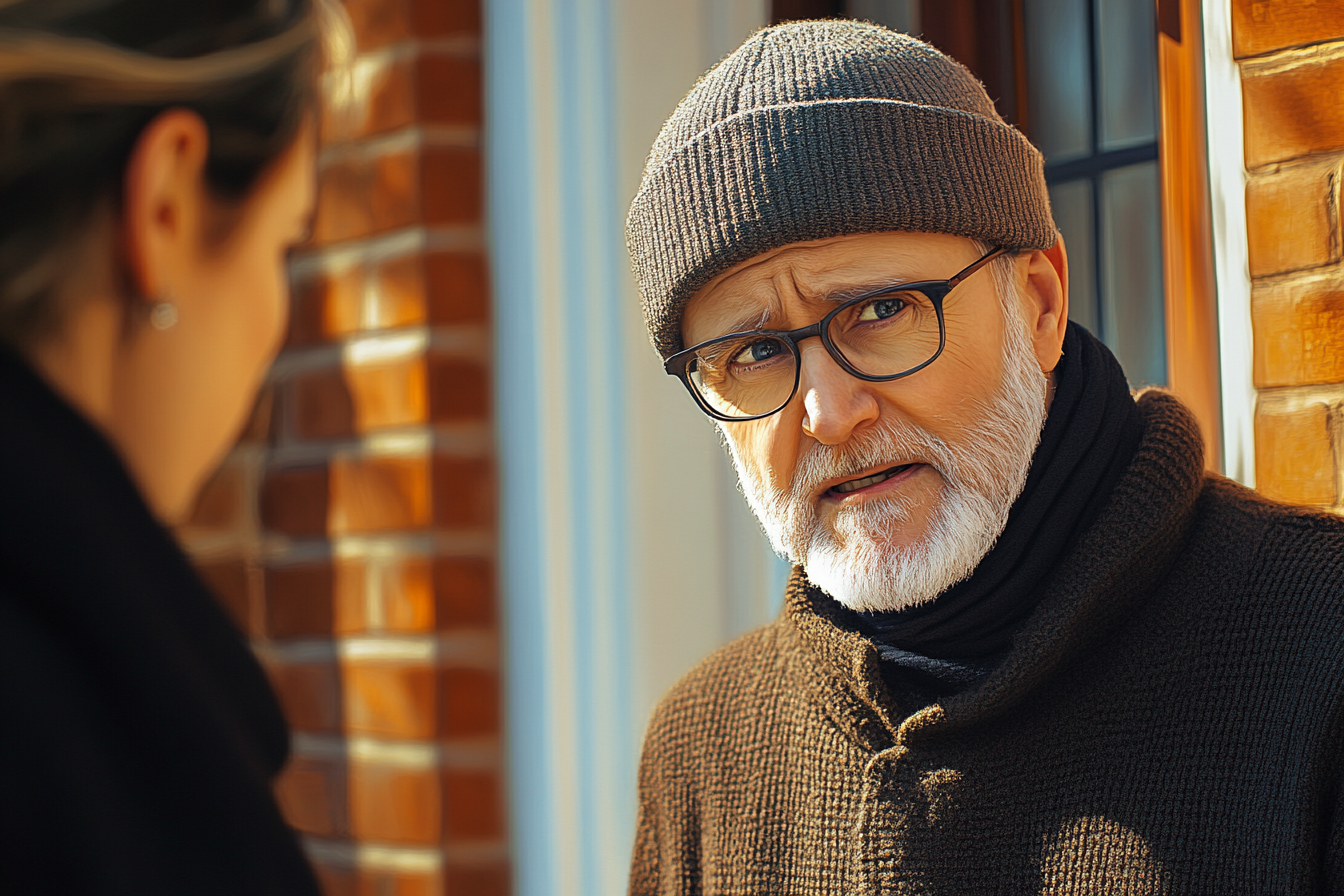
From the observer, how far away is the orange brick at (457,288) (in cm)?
130

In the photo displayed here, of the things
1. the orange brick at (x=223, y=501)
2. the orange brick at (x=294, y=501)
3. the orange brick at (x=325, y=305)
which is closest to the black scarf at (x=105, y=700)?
the orange brick at (x=223, y=501)

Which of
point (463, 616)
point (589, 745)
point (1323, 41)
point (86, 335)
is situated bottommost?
point (589, 745)

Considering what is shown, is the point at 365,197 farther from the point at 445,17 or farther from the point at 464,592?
the point at 464,592

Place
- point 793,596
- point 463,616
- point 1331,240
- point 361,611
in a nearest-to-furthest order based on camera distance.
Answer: point 1331,240, point 361,611, point 793,596, point 463,616

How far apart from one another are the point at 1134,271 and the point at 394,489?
3.40ft

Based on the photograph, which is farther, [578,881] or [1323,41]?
[578,881]

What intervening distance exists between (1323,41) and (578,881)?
1.34 m

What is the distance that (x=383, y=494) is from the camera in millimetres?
1256

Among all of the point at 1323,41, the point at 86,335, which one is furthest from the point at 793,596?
the point at 86,335

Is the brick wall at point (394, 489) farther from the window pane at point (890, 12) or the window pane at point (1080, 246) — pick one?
the window pane at point (1080, 246)

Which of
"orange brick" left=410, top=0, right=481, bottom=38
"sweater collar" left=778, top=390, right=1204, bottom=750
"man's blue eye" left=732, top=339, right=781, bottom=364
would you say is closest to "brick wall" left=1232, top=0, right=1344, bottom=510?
"sweater collar" left=778, top=390, right=1204, bottom=750

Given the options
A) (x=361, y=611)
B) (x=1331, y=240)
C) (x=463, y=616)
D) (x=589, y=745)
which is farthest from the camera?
(x=589, y=745)

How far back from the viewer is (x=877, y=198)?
105 centimetres

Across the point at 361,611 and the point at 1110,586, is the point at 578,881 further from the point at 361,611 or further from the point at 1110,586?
the point at 1110,586
